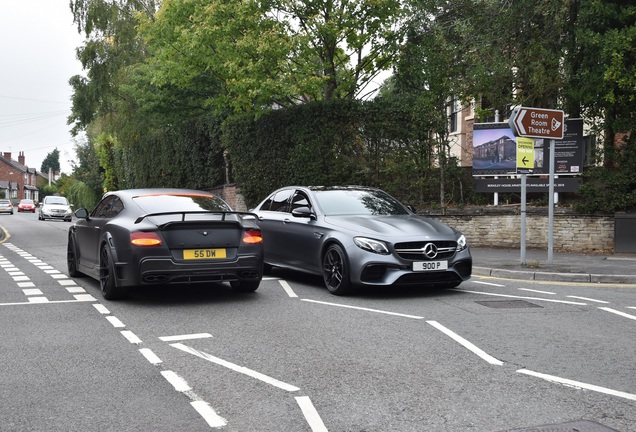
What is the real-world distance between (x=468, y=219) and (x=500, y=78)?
12.3ft

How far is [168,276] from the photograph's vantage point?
8.70 meters

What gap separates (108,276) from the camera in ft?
30.1

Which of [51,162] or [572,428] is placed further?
[51,162]

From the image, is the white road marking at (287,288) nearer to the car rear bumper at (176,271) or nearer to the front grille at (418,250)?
the car rear bumper at (176,271)

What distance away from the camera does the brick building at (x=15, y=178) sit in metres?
130

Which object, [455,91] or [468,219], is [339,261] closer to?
[468,219]

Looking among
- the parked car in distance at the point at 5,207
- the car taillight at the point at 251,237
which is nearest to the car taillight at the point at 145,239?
the car taillight at the point at 251,237

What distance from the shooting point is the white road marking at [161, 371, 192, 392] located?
5.07 m

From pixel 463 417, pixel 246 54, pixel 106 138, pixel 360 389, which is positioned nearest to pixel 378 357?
pixel 360 389

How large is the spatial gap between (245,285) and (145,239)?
72.6 inches

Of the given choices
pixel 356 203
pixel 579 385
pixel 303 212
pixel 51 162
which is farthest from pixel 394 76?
pixel 51 162

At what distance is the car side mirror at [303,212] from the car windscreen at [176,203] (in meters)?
1.18

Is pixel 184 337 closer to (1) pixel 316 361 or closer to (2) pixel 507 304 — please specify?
(1) pixel 316 361

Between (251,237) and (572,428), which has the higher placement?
(251,237)
